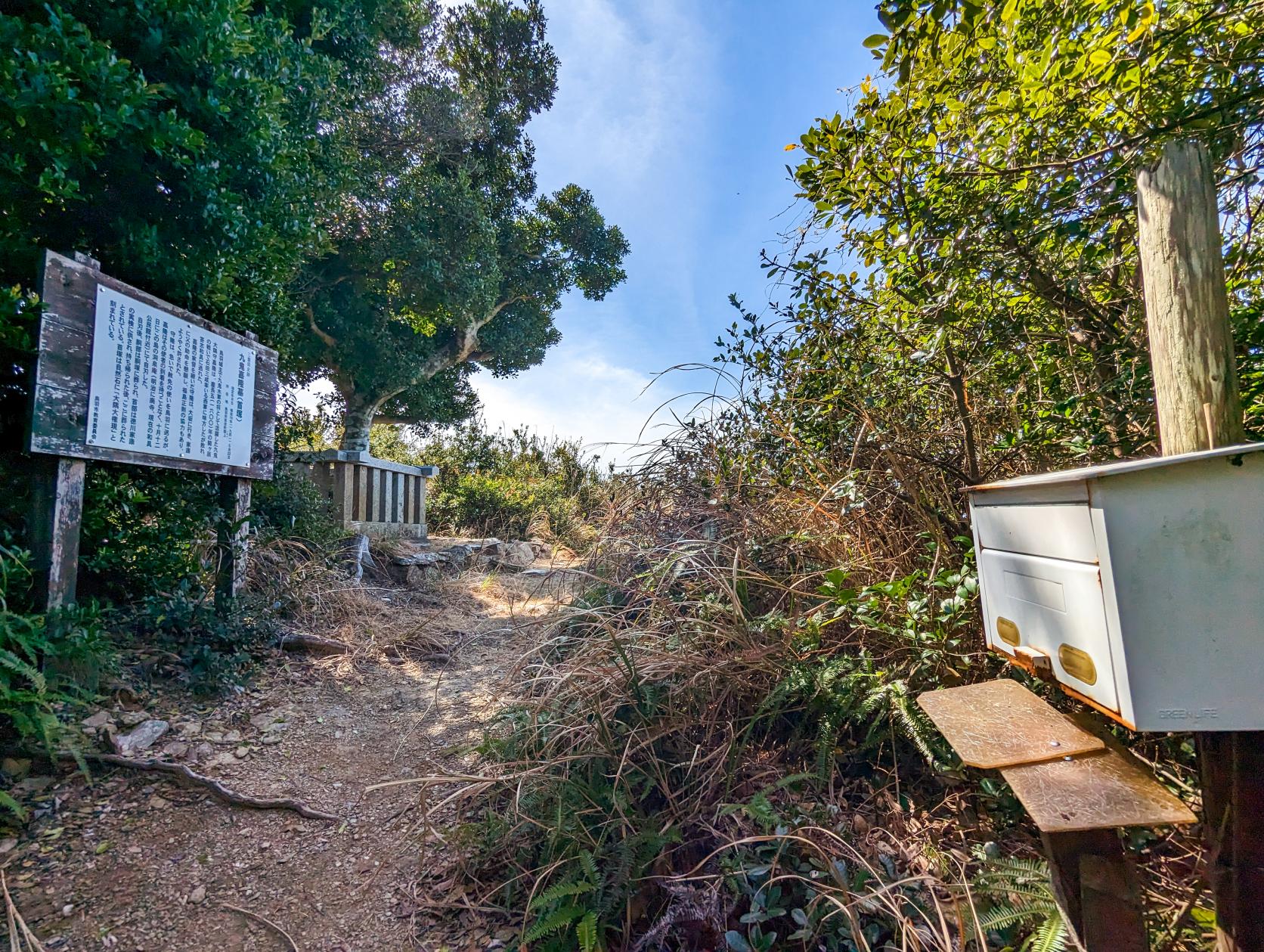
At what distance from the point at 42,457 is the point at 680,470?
11.2ft

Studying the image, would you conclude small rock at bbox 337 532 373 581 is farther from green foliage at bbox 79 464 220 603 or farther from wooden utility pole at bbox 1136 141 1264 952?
wooden utility pole at bbox 1136 141 1264 952

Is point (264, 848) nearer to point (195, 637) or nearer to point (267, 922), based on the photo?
point (267, 922)

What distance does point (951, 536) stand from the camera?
229 centimetres

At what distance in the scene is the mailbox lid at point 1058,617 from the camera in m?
1.01

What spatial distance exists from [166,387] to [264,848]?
104 inches

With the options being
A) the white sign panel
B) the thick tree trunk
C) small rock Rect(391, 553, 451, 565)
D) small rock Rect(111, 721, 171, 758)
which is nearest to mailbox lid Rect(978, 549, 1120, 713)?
small rock Rect(111, 721, 171, 758)

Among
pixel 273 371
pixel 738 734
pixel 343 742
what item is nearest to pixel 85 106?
pixel 273 371

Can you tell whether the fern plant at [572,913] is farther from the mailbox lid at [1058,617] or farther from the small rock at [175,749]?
the small rock at [175,749]

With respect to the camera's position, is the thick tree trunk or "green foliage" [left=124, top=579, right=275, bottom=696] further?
the thick tree trunk

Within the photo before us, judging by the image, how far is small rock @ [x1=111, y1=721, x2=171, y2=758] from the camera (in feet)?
7.18

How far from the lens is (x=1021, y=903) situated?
4.16 feet

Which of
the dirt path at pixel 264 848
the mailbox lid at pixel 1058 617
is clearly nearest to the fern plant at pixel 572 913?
the dirt path at pixel 264 848

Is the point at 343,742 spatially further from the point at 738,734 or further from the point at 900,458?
the point at 900,458

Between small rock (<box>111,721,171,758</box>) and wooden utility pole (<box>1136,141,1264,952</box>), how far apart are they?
12.1ft
